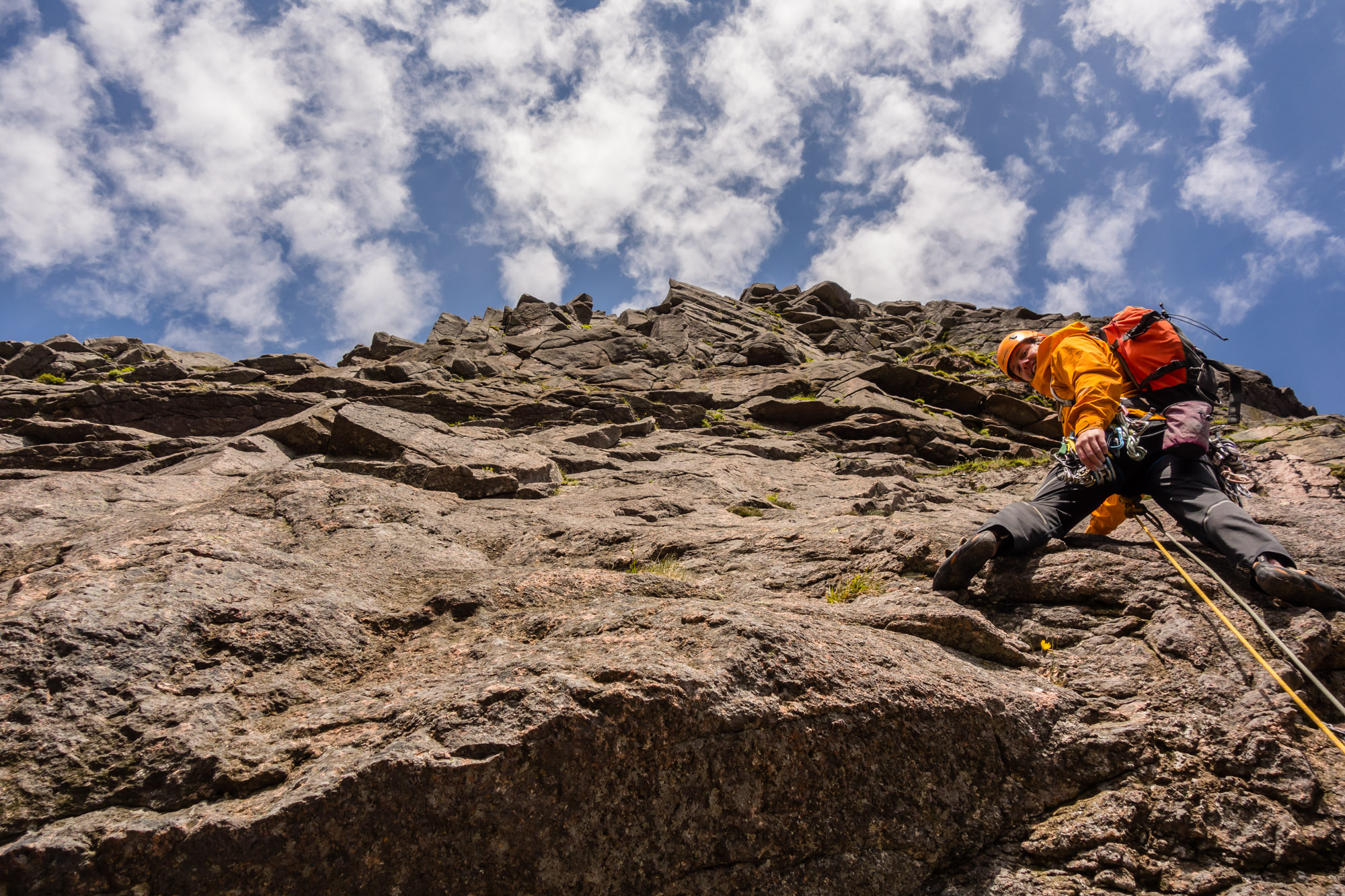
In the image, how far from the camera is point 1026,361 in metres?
6.65

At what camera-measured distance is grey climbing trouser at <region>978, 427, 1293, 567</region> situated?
4648 millimetres

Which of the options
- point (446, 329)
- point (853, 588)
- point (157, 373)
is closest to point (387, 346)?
point (446, 329)

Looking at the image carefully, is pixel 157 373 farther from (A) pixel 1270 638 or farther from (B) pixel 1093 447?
(A) pixel 1270 638

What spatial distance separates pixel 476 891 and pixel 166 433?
21.9 m

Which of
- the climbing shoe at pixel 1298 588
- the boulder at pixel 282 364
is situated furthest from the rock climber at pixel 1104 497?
the boulder at pixel 282 364

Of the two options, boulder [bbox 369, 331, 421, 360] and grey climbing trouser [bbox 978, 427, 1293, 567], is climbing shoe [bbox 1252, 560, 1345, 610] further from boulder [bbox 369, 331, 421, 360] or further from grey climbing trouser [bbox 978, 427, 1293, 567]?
boulder [bbox 369, 331, 421, 360]

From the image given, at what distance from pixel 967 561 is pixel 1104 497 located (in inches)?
61.1

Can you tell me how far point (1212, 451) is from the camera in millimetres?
5660

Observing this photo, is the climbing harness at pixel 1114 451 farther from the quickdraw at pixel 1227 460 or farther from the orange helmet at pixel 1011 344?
the orange helmet at pixel 1011 344

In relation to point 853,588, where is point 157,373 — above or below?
above

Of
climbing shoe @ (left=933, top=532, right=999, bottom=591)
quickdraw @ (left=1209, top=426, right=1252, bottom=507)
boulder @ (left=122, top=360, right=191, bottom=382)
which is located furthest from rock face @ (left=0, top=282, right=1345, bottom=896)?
boulder @ (left=122, top=360, right=191, bottom=382)

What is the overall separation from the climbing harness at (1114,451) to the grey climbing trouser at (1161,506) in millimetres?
105

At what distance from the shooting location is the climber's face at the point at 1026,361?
658 centimetres

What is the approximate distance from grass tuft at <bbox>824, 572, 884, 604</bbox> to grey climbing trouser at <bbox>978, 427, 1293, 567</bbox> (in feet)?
3.63
